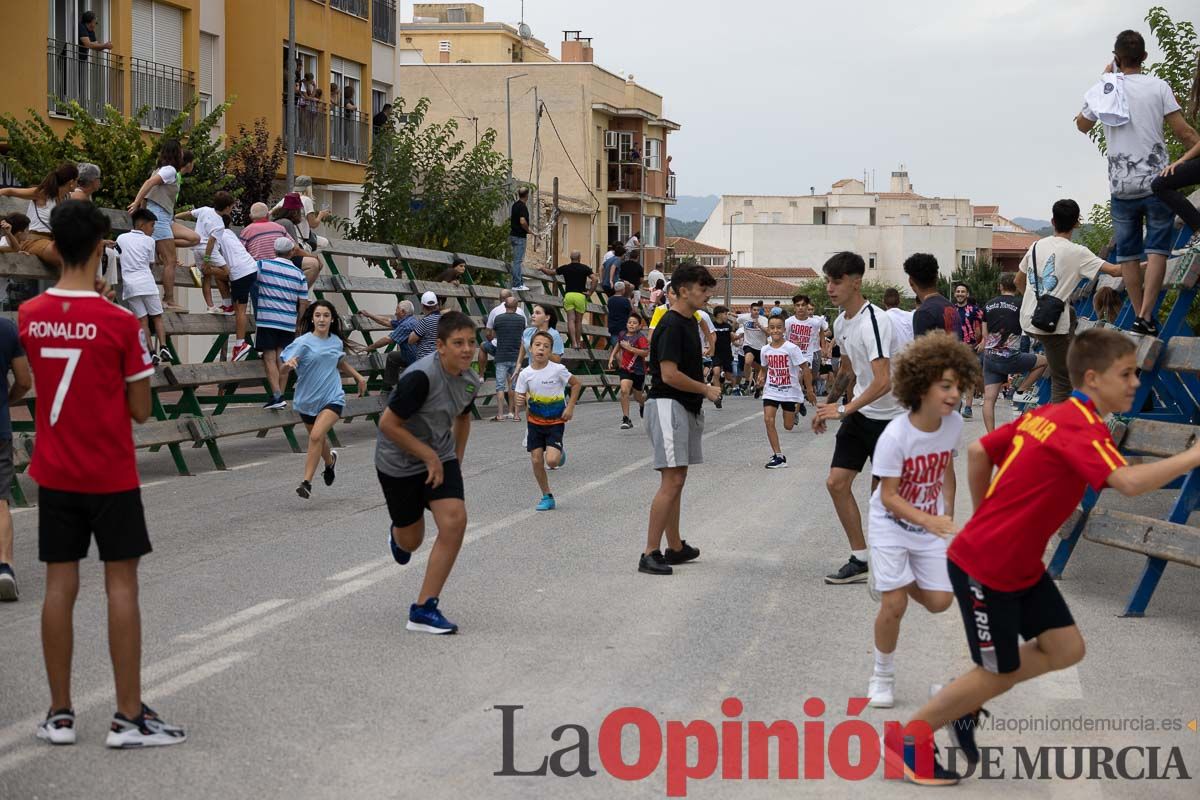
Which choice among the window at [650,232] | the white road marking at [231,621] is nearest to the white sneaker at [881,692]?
the white road marking at [231,621]

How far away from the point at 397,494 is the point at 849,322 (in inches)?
125

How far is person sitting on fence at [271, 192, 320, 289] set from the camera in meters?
19.5

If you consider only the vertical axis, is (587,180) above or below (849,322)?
above

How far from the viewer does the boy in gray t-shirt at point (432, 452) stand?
782 cm

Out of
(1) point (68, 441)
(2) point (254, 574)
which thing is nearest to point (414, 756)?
(1) point (68, 441)

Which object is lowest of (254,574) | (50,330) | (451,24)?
(254,574)

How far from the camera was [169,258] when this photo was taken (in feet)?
54.9

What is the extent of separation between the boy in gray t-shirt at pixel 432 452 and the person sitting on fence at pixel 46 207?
7396 millimetres

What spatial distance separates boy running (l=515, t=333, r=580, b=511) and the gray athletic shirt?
5.04 meters

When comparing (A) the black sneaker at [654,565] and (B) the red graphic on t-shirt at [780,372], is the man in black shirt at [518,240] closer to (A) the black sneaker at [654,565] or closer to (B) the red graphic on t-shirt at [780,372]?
(B) the red graphic on t-shirt at [780,372]

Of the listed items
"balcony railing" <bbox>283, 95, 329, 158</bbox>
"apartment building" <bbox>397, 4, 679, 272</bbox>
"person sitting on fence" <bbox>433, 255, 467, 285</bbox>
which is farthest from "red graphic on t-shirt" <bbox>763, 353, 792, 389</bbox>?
"apartment building" <bbox>397, 4, 679, 272</bbox>

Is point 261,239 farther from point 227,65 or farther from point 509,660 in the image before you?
point 227,65

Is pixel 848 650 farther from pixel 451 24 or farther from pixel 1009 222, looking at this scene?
pixel 1009 222

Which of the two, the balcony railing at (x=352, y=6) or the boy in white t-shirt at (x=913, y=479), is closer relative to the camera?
the boy in white t-shirt at (x=913, y=479)
